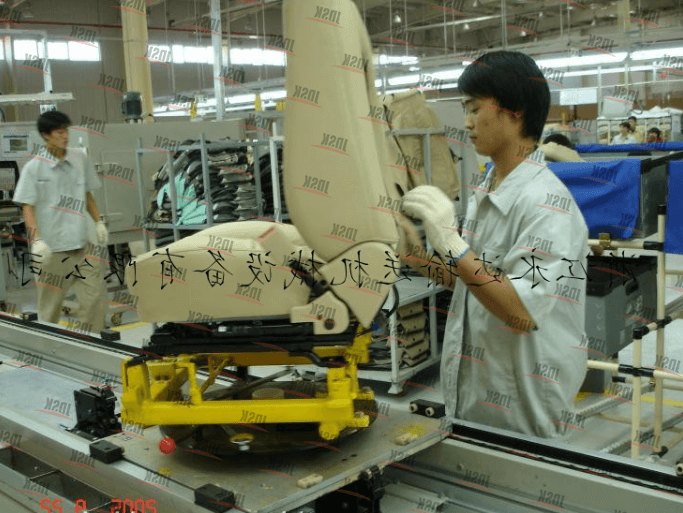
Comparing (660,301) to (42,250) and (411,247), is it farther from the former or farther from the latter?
(42,250)

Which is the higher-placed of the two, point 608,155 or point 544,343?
point 608,155

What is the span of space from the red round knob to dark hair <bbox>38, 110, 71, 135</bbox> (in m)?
3.65

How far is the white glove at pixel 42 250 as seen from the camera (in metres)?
4.76

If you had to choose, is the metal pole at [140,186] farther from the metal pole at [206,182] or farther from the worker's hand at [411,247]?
the worker's hand at [411,247]

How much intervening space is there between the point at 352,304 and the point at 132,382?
48cm

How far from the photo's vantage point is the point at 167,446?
136 centimetres

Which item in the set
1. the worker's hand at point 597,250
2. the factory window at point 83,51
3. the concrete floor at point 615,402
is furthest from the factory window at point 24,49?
the worker's hand at point 597,250

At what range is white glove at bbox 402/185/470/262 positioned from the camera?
54.6 inches

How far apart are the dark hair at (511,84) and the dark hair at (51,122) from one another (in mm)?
3700

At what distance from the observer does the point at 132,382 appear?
1406 millimetres

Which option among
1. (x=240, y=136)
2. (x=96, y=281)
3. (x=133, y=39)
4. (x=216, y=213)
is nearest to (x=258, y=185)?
(x=216, y=213)

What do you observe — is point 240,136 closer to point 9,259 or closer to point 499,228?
point 9,259

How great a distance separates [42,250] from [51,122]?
894 mm

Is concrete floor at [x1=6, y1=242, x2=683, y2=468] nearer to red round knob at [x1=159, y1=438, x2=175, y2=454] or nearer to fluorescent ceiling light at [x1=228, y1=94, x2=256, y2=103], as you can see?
red round knob at [x1=159, y1=438, x2=175, y2=454]
